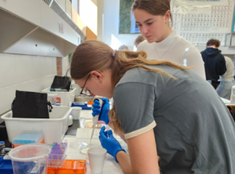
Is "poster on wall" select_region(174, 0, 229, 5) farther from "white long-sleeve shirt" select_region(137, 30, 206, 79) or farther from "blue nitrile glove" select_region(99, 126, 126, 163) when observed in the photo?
"blue nitrile glove" select_region(99, 126, 126, 163)

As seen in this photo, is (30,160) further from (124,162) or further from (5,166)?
(124,162)

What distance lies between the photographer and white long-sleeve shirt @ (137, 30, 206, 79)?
1.25m

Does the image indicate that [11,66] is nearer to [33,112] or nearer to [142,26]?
[33,112]

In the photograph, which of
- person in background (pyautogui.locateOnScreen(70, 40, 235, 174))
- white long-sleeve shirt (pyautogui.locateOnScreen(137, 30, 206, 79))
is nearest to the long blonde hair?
person in background (pyautogui.locateOnScreen(70, 40, 235, 174))

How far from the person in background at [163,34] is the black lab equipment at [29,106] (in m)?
0.91

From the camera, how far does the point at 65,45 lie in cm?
260

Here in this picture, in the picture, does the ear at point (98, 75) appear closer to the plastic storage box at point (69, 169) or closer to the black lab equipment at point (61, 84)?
the plastic storage box at point (69, 169)

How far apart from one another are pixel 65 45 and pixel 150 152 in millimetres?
2343

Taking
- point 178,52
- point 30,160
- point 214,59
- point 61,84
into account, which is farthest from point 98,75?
point 214,59

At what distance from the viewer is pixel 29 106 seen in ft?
3.31

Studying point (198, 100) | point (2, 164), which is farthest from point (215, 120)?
point (2, 164)

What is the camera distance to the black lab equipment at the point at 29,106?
Answer: 1003mm

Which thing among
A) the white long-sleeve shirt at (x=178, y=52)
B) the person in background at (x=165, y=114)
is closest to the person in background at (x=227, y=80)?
the white long-sleeve shirt at (x=178, y=52)

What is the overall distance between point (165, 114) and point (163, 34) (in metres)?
0.96
